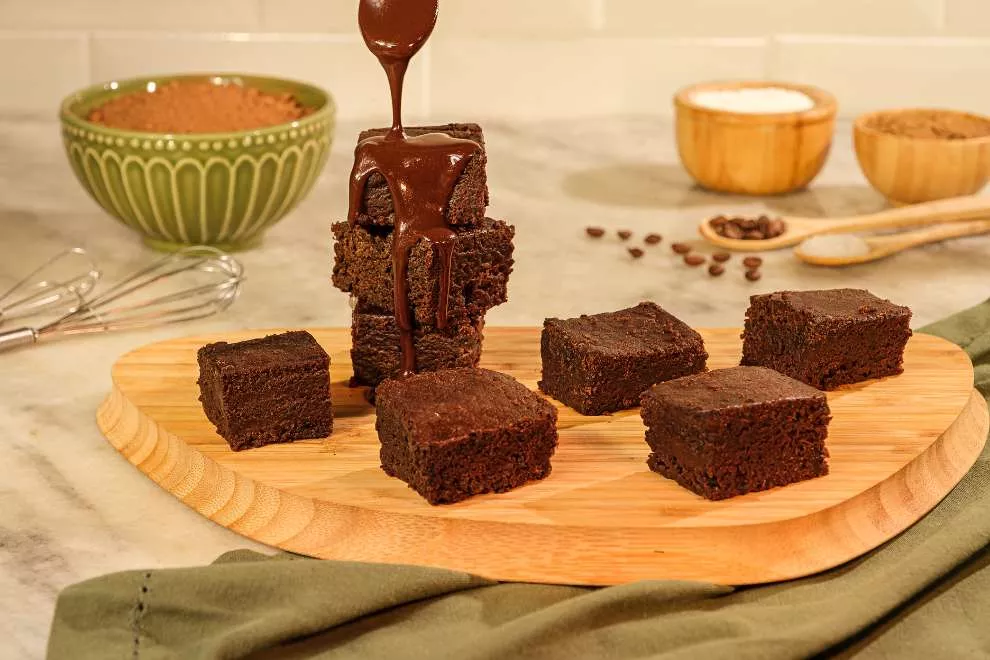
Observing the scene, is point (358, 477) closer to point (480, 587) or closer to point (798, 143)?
point (480, 587)

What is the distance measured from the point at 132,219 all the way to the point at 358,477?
1.22 m

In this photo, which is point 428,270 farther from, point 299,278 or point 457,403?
point 299,278

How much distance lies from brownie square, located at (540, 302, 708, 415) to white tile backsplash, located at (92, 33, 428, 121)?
1.87m

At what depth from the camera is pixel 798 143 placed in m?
3.25

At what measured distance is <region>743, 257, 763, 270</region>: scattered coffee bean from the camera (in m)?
2.97

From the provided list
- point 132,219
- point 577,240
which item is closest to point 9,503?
point 132,219

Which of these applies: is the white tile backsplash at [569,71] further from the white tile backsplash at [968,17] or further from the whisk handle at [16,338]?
the whisk handle at [16,338]

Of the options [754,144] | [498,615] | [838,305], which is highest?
[754,144]

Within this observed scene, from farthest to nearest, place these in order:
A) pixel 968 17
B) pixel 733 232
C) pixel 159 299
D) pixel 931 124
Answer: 1. pixel 968 17
2. pixel 931 124
3. pixel 733 232
4. pixel 159 299

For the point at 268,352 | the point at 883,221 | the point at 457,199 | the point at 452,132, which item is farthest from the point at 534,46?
the point at 268,352

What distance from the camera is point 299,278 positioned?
2961mm

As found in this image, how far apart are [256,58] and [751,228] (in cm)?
162

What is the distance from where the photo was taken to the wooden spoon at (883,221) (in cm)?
306

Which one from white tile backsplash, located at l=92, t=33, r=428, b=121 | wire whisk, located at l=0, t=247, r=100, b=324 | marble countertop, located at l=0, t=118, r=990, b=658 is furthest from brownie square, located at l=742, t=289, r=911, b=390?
white tile backsplash, located at l=92, t=33, r=428, b=121
